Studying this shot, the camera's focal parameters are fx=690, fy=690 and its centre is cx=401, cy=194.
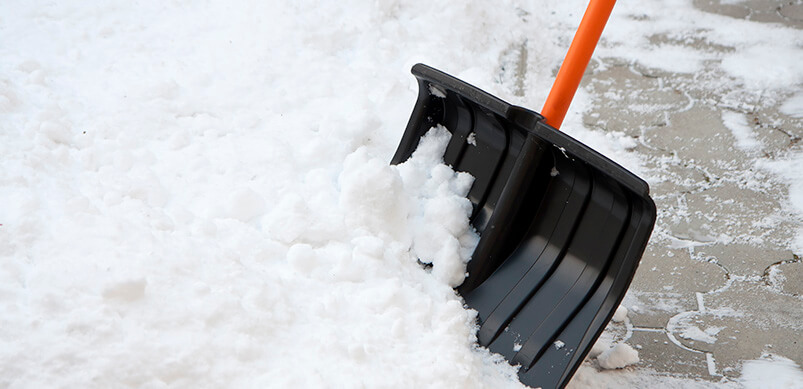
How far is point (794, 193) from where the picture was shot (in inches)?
97.1

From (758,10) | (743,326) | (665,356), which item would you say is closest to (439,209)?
(665,356)

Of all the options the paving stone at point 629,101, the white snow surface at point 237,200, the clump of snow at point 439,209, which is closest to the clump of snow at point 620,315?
the white snow surface at point 237,200

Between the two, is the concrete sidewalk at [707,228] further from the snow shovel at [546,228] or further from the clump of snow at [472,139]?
the clump of snow at [472,139]

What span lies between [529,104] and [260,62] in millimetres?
1125

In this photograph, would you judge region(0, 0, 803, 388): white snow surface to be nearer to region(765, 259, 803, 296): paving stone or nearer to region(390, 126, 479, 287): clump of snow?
region(390, 126, 479, 287): clump of snow

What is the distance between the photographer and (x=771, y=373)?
1794 millimetres

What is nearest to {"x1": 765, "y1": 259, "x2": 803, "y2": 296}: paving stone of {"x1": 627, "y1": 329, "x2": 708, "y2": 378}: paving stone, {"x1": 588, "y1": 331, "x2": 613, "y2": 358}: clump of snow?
{"x1": 627, "y1": 329, "x2": 708, "y2": 378}: paving stone

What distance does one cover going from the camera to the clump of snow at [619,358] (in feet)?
5.92

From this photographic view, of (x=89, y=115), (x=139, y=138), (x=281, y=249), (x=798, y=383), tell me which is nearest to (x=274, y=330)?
(x=281, y=249)

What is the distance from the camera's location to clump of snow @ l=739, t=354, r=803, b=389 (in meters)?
1.76

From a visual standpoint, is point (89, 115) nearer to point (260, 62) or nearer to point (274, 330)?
point (260, 62)

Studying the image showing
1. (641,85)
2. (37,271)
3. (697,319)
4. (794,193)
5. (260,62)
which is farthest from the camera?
(641,85)

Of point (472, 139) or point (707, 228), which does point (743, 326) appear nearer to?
point (707, 228)

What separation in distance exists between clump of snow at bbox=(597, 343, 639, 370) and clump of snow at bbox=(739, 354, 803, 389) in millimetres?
281
